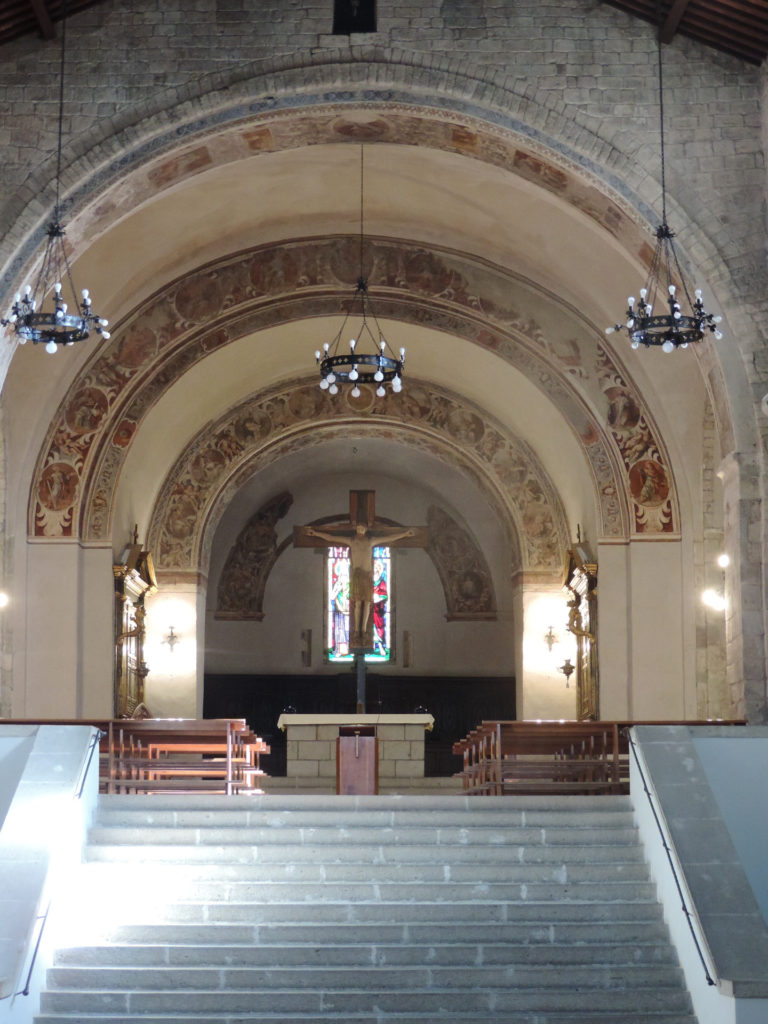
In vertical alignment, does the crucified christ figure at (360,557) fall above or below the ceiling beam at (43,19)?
below

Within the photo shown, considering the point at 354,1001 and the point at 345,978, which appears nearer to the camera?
the point at 354,1001

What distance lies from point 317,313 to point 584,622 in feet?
16.1

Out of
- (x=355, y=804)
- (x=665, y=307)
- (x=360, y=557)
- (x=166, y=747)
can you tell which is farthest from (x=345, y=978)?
(x=360, y=557)

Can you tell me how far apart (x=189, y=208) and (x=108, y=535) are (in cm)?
387

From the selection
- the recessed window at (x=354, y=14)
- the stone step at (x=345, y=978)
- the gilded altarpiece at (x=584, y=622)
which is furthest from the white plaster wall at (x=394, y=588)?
the stone step at (x=345, y=978)

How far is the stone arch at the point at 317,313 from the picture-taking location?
1642 centimetres

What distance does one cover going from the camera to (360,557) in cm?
1956

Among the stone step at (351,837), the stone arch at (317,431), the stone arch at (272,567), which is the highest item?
the stone arch at (317,431)

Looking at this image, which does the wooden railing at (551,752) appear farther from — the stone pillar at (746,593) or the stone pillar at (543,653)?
the stone pillar at (543,653)

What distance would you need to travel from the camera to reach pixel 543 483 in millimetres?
19594

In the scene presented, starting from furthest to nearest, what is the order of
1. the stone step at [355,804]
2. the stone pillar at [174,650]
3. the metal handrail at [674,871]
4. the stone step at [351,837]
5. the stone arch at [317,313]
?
the stone pillar at [174,650] < the stone arch at [317,313] < the stone step at [355,804] < the stone step at [351,837] < the metal handrail at [674,871]

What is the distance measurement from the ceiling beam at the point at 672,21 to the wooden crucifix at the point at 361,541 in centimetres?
725

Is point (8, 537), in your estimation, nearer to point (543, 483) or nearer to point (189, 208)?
point (189, 208)

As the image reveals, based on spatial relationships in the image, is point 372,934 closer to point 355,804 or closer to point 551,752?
point 355,804
